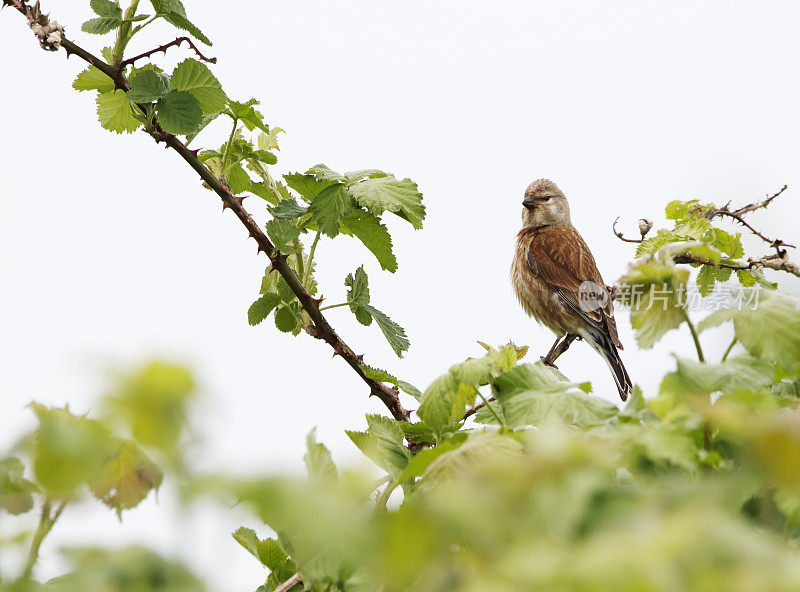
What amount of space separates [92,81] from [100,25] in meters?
0.15

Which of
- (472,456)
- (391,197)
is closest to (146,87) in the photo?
(391,197)

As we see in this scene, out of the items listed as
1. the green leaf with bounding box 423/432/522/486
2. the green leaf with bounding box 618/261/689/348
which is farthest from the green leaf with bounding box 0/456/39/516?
the green leaf with bounding box 618/261/689/348

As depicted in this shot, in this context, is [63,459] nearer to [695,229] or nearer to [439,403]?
[439,403]

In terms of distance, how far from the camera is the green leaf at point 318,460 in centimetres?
91

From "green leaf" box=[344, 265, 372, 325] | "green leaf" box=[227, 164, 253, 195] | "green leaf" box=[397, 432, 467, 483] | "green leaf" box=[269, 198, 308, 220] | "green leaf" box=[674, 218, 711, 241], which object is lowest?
"green leaf" box=[397, 432, 467, 483]

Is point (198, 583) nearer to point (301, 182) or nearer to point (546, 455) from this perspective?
point (546, 455)

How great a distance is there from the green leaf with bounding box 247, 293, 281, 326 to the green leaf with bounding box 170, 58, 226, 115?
0.44 meters

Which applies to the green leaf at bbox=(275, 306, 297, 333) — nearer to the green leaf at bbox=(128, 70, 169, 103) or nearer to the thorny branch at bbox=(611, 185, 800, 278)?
the green leaf at bbox=(128, 70, 169, 103)

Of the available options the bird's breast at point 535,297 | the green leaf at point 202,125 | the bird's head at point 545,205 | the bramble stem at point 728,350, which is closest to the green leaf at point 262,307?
the green leaf at point 202,125

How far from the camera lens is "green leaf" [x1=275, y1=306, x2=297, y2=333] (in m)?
1.92

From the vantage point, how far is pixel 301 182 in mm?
1986

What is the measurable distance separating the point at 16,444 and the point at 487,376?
788 millimetres

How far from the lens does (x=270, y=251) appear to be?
1796mm

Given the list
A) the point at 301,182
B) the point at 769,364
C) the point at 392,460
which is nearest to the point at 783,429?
the point at 769,364
